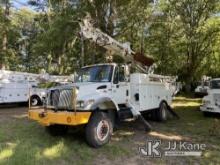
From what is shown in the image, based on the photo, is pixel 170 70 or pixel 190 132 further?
pixel 170 70

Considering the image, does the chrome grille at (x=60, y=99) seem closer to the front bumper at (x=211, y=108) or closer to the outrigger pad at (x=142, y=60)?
the outrigger pad at (x=142, y=60)

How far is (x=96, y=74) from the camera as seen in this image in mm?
9359

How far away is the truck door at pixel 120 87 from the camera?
360 inches

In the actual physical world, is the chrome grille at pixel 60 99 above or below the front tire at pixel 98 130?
above

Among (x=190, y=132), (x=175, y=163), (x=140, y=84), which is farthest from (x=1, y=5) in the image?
(x=175, y=163)

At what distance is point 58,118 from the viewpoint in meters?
7.66

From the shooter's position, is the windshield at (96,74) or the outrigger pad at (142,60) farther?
the outrigger pad at (142,60)

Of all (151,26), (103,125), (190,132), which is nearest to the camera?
(103,125)

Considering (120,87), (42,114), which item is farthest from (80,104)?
(120,87)

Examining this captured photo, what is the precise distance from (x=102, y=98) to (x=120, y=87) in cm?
126

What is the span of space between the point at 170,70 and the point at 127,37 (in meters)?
6.28

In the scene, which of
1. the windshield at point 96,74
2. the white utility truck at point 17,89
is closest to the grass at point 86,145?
the windshield at point 96,74

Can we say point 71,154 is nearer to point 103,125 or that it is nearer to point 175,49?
point 103,125
